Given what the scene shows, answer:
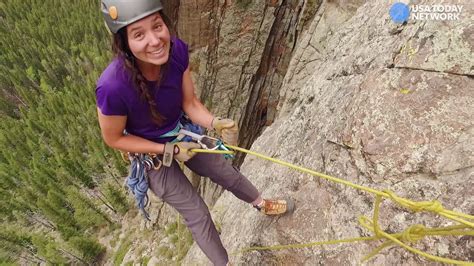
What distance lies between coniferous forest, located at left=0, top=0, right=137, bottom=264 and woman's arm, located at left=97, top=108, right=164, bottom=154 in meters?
16.9

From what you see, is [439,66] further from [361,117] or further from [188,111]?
[188,111]

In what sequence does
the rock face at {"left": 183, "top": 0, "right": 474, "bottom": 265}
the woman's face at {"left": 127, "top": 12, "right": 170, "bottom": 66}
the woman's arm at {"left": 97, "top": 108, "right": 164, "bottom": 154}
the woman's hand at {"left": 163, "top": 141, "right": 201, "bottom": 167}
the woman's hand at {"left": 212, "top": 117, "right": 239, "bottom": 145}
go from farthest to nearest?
the woman's hand at {"left": 212, "top": 117, "right": 239, "bottom": 145} → the woman's hand at {"left": 163, "top": 141, "right": 201, "bottom": 167} → the woman's arm at {"left": 97, "top": 108, "right": 164, "bottom": 154} → the rock face at {"left": 183, "top": 0, "right": 474, "bottom": 265} → the woman's face at {"left": 127, "top": 12, "right": 170, "bottom": 66}

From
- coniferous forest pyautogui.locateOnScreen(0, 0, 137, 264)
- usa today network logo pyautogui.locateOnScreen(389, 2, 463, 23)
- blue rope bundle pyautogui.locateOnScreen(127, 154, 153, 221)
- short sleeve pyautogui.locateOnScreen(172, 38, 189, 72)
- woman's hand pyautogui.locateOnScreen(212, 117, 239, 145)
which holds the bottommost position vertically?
coniferous forest pyautogui.locateOnScreen(0, 0, 137, 264)

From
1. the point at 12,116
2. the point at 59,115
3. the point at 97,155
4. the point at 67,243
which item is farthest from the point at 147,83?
the point at 12,116

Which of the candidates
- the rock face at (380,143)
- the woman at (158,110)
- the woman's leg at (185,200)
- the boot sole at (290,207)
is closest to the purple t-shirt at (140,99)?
the woman at (158,110)

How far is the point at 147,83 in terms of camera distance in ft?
8.01

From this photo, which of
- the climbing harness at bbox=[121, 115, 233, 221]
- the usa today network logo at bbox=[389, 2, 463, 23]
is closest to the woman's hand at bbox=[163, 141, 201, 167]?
the climbing harness at bbox=[121, 115, 233, 221]

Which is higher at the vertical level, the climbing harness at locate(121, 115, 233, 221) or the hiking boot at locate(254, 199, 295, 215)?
the climbing harness at locate(121, 115, 233, 221)

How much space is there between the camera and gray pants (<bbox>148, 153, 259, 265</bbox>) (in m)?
2.95

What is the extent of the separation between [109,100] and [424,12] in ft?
7.84

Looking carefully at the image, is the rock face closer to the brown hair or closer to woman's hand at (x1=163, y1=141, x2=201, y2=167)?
woman's hand at (x1=163, y1=141, x2=201, y2=167)

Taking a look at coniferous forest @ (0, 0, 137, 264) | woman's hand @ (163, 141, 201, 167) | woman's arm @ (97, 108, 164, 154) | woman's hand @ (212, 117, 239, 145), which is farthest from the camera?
coniferous forest @ (0, 0, 137, 264)

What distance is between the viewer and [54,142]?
2558 centimetres

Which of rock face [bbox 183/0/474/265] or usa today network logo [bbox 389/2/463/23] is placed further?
usa today network logo [bbox 389/2/463/23]
